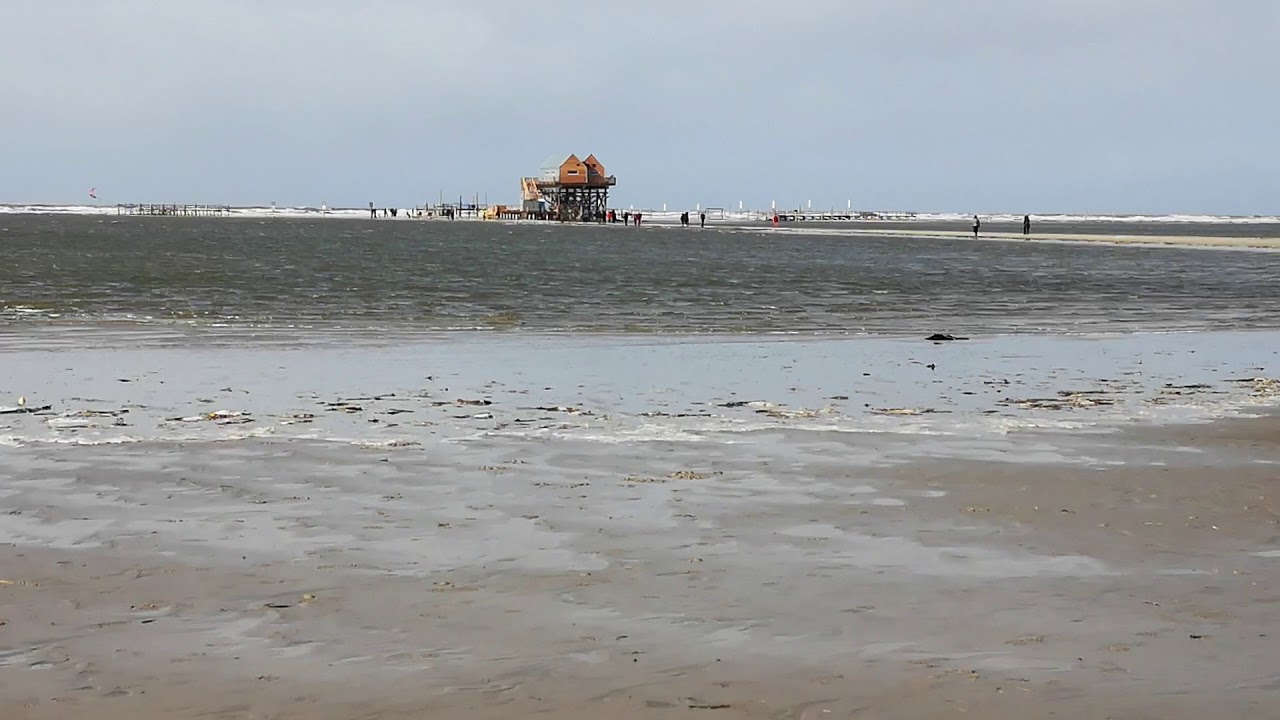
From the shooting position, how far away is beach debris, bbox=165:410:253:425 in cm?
1434

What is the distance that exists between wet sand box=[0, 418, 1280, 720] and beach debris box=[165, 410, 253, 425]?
6.52ft

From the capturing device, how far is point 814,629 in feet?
23.5

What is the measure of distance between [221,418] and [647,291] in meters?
→ 28.6

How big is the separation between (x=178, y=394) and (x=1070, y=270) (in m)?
46.0

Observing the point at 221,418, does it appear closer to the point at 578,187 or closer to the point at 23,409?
the point at 23,409

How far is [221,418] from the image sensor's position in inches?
573

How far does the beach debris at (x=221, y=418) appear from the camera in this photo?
14344mm

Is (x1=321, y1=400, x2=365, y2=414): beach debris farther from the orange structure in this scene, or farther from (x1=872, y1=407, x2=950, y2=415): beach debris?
the orange structure

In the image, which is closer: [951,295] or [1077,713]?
[1077,713]

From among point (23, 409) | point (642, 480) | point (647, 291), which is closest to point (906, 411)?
point (642, 480)

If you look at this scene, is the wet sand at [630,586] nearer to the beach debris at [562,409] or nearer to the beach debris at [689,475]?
the beach debris at [689,475]

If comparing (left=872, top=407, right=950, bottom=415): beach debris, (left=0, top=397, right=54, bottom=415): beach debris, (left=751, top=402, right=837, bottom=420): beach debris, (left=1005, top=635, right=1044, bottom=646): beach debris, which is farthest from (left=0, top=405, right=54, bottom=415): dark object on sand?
(left=1005, top=635, right=1044, bottom=646): beach debris

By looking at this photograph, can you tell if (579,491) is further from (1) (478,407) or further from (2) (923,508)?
(1) (478,407)

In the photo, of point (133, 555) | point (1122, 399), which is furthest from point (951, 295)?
point (133, 555)
